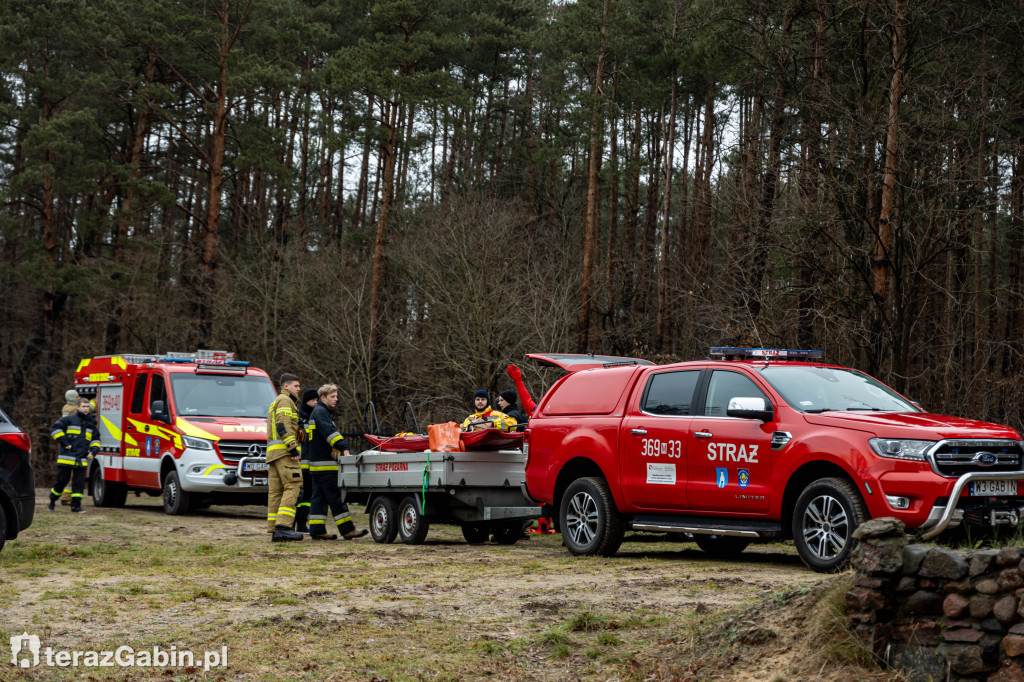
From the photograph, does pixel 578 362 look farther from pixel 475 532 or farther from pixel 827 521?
pixel 827 521

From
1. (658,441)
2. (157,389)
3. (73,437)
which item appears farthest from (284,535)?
(157,389)

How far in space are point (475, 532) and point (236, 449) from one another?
5.43 metres

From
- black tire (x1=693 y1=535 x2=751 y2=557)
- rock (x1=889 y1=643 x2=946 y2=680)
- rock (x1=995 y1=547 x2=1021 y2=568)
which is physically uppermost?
rock (x1=995 y1=547 x2=1021 y2=568)

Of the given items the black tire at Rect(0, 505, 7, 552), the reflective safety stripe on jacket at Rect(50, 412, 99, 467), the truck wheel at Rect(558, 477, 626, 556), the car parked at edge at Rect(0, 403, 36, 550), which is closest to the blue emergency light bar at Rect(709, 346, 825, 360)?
the truck wheel at Rect(558, 477, 626, 556)

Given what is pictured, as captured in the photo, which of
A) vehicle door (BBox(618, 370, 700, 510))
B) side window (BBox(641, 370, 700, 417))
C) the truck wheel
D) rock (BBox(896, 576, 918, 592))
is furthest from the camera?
the truck wheel

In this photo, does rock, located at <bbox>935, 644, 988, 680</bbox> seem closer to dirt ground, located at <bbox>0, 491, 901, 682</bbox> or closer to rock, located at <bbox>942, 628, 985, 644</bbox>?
rock, located at <bbox>942, 628, 985, 644</bbox>

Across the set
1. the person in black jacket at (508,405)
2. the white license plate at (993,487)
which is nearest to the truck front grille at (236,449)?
the person in black jacket at (508,405)

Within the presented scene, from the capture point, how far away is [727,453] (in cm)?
1088

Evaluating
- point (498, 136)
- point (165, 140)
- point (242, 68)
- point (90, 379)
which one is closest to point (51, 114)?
point (165, 140)

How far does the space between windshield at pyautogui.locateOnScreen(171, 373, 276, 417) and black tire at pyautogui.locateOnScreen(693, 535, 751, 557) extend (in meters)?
9.29

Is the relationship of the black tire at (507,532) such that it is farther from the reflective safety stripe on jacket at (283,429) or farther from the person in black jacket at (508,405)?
the reflective safety stripe on jacket at (283,429)

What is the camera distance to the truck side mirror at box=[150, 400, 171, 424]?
745 inches

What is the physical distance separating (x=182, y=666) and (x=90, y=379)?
53.5ft

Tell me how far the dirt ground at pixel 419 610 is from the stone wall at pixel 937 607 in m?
0.31
